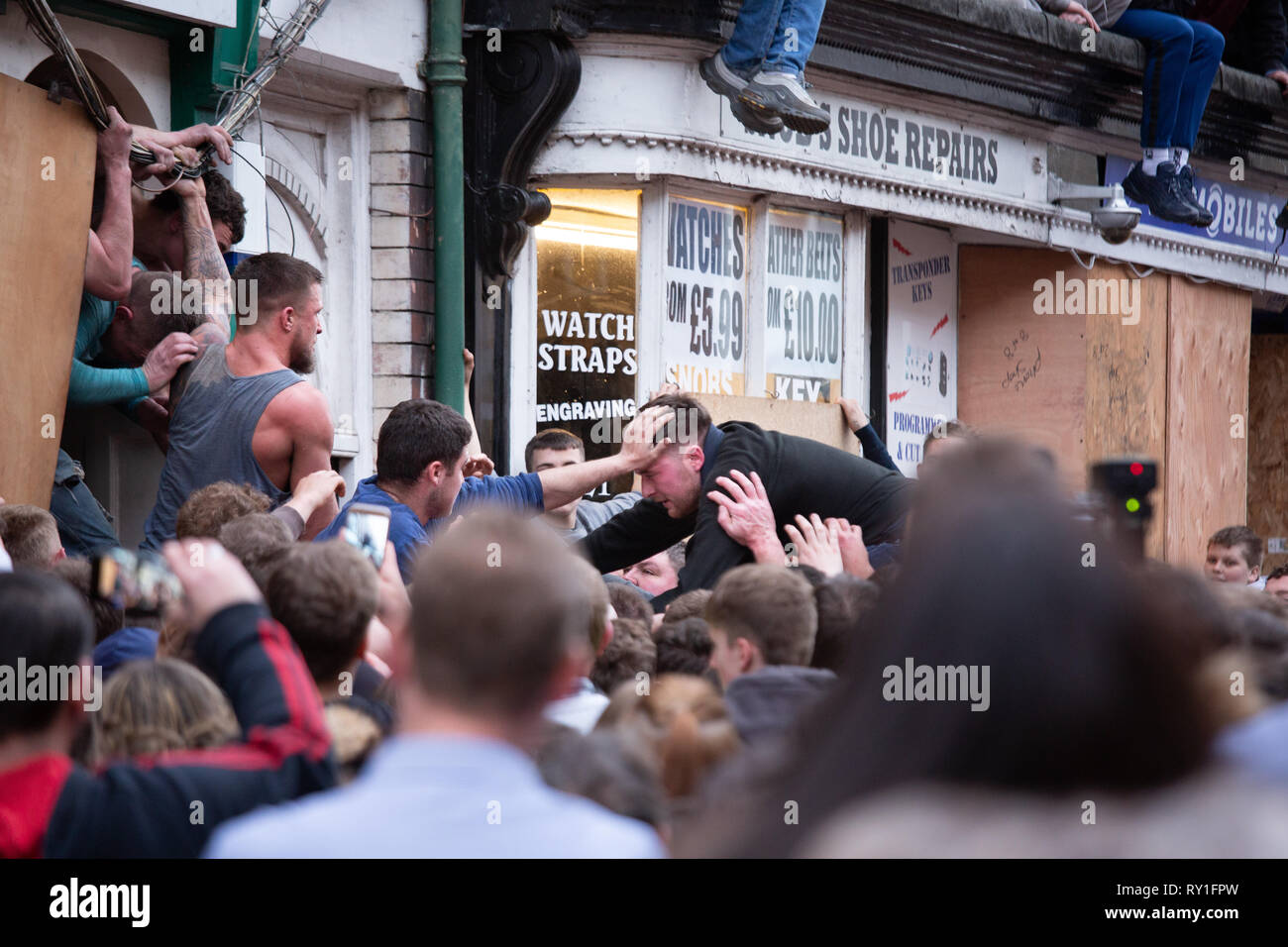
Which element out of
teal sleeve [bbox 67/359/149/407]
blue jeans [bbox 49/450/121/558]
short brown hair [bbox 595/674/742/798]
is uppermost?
teal sleeve [bbox 67/359/149/407]

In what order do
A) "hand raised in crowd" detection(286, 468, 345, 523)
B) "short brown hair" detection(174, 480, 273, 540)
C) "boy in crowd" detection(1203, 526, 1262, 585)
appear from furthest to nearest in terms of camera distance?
"boy in crowd" detection(1203, 526, 1262, 585)
"hand raised in crowd" detection(286, 468, 345, 523)
"short brown hair" detection(174, 480, 273, 540)

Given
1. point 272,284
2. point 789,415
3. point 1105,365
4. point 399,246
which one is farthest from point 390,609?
point 1105,365

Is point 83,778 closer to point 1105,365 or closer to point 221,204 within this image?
point 221,204

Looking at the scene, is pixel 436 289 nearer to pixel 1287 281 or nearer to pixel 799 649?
pixel 799 649

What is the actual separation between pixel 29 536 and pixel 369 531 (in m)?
0.92

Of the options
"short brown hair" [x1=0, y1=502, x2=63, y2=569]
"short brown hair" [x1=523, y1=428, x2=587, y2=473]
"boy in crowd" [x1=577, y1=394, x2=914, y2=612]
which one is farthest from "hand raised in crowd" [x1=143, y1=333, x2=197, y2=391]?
"short brown hair" [x1=523, y1=428, x2=587, y2=473]

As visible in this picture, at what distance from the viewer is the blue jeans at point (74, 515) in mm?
5535

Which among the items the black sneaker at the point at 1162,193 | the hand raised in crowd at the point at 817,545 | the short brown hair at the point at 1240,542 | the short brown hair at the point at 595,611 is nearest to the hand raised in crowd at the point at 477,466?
the hand raised in crowd at the point at 817,545

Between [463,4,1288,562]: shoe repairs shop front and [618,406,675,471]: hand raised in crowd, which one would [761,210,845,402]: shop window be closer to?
[463,4,1288,562]: shoe repairs shop front

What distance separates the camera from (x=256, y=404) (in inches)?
210

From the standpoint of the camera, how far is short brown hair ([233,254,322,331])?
5438 mm

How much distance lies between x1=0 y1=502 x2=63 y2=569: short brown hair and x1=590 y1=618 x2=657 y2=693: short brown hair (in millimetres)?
1372
